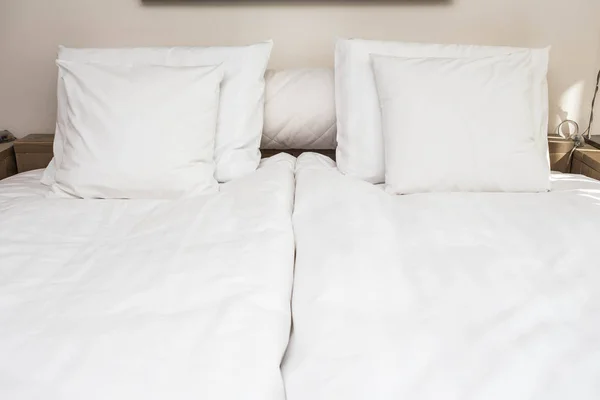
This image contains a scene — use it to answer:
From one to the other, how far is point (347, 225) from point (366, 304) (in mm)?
342

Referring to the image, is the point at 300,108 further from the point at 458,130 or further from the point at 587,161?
the point at 587,161

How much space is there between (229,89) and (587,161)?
130 cm

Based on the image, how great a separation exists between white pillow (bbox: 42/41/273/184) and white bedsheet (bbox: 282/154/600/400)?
0.30 m

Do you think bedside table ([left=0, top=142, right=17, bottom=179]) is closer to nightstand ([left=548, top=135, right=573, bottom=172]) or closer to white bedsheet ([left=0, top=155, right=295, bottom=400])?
white bedsheet ([left=0, top=155, right=295, bottom=400])

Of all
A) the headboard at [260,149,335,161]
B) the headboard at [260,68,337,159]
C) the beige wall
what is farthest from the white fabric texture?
the beige wall

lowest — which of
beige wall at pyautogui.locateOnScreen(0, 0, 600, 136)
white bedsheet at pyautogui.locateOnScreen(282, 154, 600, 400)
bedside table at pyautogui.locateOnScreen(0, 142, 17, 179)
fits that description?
bedside table at pyautogui.locateOnScreen(0, 142, 17, 179)

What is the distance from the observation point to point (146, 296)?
100 cm

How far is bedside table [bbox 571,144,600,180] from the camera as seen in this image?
1812 millimetres

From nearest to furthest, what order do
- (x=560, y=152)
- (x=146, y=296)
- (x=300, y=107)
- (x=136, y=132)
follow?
(x=146, y=296)
(x=136, y=132)
(x=300, y=107)
(x=560, y=152)

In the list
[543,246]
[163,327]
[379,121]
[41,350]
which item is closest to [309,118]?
[379,121]

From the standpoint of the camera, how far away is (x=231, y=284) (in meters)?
1.04

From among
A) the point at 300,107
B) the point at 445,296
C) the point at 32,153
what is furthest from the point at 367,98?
the point at 32,153

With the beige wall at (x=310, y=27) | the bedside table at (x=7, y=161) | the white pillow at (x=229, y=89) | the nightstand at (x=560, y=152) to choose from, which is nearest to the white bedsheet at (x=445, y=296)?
the white pillow at (x=229, y=89)

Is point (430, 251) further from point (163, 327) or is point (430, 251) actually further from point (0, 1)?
point (0, 1)
